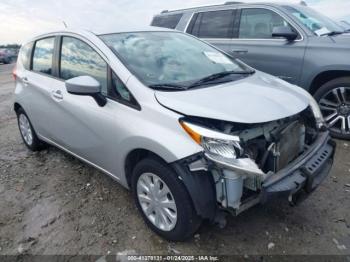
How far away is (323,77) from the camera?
14.7 feet

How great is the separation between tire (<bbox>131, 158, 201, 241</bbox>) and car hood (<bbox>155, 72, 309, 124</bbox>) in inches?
17.8

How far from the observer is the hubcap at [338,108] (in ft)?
14.0

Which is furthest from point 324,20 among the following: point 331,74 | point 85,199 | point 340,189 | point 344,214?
point 85,199

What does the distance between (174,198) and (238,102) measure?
0.85 meters

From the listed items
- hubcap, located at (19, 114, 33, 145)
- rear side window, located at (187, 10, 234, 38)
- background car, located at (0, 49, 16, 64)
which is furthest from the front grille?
background car, located at (0, 49, 16, 64)

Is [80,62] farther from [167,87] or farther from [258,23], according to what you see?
[258,23]

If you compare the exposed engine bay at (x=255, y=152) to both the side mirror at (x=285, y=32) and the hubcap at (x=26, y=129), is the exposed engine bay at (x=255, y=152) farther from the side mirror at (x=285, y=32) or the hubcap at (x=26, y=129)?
the hubcap at (x=26, y=129)

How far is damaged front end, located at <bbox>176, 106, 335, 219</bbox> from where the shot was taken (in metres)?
2.16

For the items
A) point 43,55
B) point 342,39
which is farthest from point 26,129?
point 342,39

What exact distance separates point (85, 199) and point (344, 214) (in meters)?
2.45

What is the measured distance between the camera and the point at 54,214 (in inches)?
123

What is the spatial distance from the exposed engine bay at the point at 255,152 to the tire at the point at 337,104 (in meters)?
1.72

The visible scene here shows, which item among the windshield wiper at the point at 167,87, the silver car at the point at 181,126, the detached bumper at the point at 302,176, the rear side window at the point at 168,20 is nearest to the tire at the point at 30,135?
the silver car at the point at 181,126

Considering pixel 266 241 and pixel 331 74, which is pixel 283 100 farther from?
pixel 331 74
